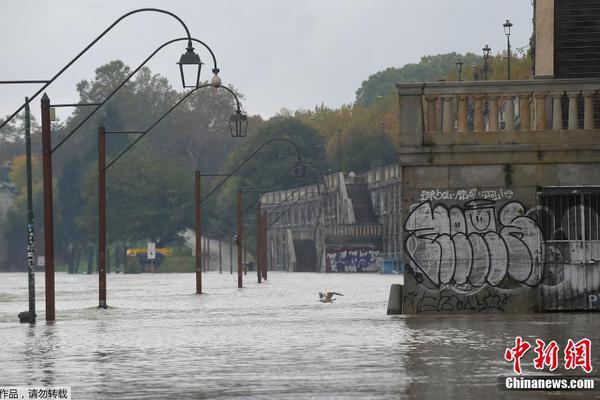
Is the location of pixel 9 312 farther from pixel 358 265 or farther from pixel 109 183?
pixel 109 183

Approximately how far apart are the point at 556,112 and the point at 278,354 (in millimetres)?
12207

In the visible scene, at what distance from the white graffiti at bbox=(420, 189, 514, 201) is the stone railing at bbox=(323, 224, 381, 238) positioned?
111773mm

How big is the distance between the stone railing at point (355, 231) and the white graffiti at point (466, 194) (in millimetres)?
111773

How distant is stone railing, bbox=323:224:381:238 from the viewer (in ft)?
473

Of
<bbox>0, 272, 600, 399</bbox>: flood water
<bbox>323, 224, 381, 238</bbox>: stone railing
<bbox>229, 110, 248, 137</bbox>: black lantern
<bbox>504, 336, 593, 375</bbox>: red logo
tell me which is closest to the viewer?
<bbox>0, 272, 600, 399</bbox>: flood water

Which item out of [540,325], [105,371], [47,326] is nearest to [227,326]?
[47,326]

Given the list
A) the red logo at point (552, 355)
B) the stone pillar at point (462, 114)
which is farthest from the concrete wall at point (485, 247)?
the red logo at point (552, 355)

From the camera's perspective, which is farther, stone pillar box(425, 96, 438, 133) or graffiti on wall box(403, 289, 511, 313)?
stone pillar box(425, 96, 438, 133)

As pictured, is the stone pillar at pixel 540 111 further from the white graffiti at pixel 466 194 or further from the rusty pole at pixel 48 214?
the rusty pole at pixel 48 214

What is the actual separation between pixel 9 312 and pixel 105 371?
2266cm

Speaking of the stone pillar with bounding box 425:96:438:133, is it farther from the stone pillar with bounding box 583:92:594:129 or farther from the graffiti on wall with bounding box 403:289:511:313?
the graffiti on wall with bounding box 403:289:511:313

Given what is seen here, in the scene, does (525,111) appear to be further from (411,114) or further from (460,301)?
(460,301)

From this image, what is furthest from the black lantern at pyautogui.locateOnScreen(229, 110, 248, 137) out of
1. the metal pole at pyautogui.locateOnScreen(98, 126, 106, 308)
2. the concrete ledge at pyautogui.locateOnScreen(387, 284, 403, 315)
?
the concrete ledge at pyautogui.locateOnScreen(387, 284, 403, 315)

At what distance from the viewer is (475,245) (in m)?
32.0
